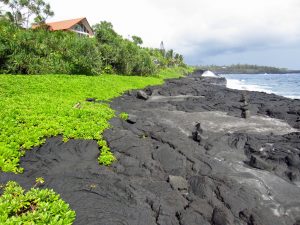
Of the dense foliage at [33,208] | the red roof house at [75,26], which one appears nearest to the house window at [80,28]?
the red roof house at [75,26]

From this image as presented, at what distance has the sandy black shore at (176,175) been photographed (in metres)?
6.77

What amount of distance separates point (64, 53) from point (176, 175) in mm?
25542

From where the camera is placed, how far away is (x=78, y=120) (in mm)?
11898

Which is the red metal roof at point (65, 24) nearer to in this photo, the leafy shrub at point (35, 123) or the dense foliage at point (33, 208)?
the leafy shrub at point (35, 123)

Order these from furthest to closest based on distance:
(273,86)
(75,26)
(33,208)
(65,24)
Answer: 1. (75,26)
2. (65,24)
3. (273,86)
4. (33,208)

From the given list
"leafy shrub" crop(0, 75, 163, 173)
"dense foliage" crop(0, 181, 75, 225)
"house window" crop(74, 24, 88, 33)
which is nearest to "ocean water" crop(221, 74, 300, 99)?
"leafy shrub" crop(0, 75, 163, 173)

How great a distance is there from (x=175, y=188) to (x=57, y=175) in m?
3.50

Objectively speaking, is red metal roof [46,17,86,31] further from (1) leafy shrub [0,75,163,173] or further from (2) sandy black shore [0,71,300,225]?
(2) sandy black shore [0,71,300,225]

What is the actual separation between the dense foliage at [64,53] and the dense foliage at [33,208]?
2023 cm

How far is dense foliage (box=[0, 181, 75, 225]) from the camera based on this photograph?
17.9 feet

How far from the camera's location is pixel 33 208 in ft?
19.5

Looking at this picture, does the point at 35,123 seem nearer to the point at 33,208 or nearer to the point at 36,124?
the point at 36,124

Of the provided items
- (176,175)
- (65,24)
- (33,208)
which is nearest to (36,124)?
(33,208)

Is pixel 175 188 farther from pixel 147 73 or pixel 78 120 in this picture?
pixel 147 73
